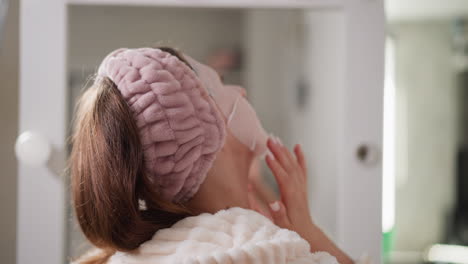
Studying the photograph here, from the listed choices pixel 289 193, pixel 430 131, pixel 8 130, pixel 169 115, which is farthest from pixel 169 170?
pixel 430 131

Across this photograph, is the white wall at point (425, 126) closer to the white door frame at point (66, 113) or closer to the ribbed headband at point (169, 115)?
the white door frame at point (66, 113)

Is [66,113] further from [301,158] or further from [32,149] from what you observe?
[301,158]

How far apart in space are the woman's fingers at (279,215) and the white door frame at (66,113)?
154mm

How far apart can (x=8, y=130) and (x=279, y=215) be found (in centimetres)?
56

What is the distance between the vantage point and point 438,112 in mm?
2463

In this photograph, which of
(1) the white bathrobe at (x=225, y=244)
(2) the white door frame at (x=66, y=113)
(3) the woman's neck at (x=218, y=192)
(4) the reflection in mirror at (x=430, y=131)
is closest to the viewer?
(1) the white bathrobe at (x=225, y=244)

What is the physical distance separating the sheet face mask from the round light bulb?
0.26 meters

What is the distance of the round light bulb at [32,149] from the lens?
609 millimetres

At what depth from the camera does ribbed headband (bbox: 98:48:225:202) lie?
Answer: 0.45m

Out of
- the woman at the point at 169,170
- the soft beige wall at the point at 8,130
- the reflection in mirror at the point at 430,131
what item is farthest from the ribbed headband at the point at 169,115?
the reflection in mirror at the point at 430,131

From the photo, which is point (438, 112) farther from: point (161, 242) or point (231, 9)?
point (161, 242)

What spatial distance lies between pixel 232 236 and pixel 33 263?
360 millimetres

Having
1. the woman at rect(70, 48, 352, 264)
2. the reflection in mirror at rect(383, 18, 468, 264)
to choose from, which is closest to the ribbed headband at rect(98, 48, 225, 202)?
the woman at rect(70, 48, 352, 264)

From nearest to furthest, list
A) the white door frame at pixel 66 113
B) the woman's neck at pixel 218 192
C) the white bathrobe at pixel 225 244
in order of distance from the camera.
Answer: the white bathrobe at pixel 225 244, the woman's neck at pixel 218 192, the white door frame at pixel 66 113
